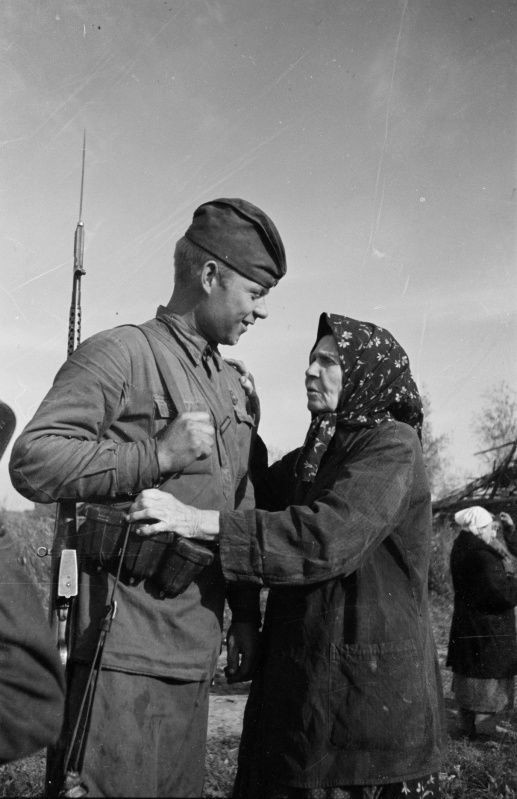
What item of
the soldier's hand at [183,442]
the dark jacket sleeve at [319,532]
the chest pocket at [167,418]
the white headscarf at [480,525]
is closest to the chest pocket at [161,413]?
the chest pocket at [167,418]

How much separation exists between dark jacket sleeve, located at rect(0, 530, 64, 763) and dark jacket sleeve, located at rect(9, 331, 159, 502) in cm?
98

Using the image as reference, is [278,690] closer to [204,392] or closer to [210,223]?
[204,392]

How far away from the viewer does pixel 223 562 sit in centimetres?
225

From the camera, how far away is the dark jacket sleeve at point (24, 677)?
3.96 ft

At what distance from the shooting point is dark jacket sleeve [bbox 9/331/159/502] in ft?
7.28

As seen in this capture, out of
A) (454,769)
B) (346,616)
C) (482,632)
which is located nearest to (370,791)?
(346,616)

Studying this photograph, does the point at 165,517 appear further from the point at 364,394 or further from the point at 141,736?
the point at 364,394

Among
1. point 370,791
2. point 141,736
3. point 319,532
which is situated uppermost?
point 319,532

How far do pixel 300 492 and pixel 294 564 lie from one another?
517mm

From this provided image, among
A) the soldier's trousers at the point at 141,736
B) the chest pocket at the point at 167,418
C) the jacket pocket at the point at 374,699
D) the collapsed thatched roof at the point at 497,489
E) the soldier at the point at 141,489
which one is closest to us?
the soldier's trousers at the point at 141,736

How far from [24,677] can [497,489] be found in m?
13.5

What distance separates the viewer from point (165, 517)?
7.04 feet

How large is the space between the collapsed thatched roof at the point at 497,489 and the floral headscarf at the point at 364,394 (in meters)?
10.7

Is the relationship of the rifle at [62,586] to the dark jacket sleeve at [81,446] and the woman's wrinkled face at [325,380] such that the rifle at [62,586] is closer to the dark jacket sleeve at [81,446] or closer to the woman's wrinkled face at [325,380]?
the dark jacket sleeve at [81,446]
